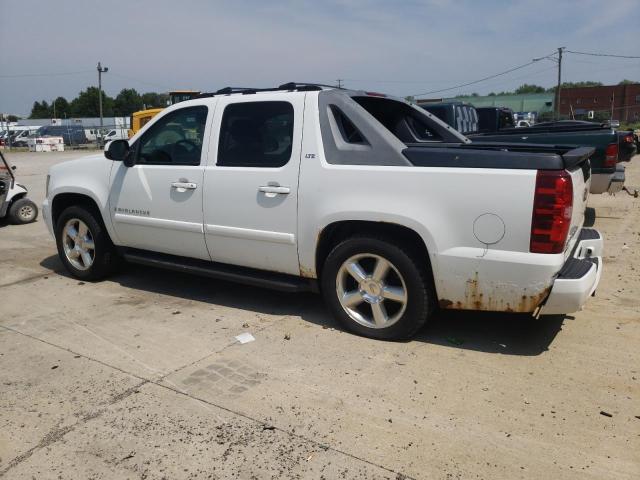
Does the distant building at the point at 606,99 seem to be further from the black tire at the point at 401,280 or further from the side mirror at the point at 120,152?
the black tire at the point at 401,280

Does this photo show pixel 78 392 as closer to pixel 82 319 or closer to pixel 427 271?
pixel 82 319

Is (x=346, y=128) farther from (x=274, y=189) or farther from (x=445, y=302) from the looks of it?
(x=445, y=302)

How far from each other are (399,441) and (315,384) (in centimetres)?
77

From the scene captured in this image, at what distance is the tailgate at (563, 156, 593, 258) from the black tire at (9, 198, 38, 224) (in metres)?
8.84

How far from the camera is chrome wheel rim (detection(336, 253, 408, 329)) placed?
399cm

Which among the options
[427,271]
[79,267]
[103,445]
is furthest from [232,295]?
[103,445]

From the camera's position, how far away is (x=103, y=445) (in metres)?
2.88

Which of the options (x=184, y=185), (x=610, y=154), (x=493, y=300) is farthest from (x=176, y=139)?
(x=610, y=154)

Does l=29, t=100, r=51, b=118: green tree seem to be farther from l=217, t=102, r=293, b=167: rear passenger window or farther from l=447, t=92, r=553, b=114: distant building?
l=217, t=102, r=293, b=167: rear passenger window

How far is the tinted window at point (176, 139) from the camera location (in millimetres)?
4832

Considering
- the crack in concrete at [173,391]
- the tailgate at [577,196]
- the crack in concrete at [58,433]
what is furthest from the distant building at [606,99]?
the crack in concrete at [58,433]

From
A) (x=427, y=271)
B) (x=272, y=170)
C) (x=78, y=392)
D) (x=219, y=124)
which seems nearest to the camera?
(x=78, y=392)

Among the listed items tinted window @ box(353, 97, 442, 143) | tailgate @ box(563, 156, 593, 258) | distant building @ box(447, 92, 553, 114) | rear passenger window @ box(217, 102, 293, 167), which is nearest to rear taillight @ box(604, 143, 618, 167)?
tinted window @ box(353, 97, 442, 143)

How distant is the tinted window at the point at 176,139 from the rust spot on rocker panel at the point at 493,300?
249cm
